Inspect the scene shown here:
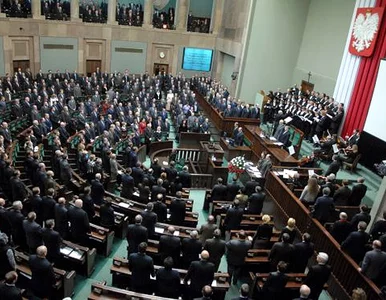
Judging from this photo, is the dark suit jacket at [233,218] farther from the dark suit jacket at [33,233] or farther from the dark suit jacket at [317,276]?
the dark suit jacket at [33,233]

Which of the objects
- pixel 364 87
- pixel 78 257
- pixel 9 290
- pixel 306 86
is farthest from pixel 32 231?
pixel 306 86

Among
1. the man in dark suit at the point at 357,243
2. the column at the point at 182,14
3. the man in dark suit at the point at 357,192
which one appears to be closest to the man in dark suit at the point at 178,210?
the man in dark suit at the point at 357,243

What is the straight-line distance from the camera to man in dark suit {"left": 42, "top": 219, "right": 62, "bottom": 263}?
632cm

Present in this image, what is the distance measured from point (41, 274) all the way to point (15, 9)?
798 inches

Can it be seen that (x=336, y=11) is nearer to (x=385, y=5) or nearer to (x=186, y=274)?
(x=385, y=5)

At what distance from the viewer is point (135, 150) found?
12008 millimetres

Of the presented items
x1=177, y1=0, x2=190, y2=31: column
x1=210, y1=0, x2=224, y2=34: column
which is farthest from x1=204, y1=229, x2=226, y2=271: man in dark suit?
x1=210, y1=0, x2=224, y2=34: column

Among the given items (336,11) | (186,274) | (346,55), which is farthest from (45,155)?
(336,11)

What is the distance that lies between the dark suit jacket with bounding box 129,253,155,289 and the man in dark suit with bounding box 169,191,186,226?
2359mm

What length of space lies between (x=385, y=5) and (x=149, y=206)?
42.5ft

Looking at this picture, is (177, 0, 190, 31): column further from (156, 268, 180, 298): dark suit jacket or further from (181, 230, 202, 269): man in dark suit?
(156, 268, 180, 298): dark suit jacket

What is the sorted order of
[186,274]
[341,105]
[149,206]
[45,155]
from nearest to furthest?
[186,274], [149,206], [45,155], [341,105]

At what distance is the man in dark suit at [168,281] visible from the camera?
5762 millimetres

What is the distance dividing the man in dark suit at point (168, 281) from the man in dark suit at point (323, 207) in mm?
3837
